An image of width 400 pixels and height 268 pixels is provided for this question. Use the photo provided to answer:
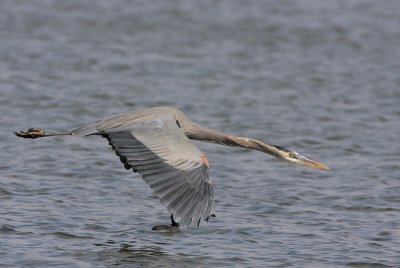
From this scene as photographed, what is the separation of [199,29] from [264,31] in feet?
3.63

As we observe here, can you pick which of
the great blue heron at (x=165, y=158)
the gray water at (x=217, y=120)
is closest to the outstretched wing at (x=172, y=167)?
the great blue heron at (x=165, y=158)

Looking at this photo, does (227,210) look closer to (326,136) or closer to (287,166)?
(287,166)

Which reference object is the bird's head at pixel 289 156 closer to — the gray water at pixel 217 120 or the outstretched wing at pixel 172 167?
the gray water at pixel 217 120

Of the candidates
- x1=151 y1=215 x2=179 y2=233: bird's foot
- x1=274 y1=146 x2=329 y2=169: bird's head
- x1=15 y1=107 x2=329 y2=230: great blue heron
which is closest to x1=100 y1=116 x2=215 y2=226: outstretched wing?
x1=15 y1=107 x2=329 y2=230: great blue heron

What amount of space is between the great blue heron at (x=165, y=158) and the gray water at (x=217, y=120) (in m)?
0.50

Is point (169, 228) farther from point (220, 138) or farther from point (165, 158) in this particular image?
point (220, 138)

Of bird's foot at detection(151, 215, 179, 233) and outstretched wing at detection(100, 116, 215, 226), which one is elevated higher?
outstretched wing at detection(100, 116, 215, 226)

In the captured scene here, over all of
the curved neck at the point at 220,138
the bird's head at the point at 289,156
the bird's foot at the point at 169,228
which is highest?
the curved neck at the point at 220,138

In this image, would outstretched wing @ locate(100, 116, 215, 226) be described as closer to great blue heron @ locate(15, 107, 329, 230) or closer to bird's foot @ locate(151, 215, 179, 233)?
great blue heron @ locate(15, 107, 329, 230)

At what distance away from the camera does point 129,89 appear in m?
12.5

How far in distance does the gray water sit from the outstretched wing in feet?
1.62

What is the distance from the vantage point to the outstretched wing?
6223mm

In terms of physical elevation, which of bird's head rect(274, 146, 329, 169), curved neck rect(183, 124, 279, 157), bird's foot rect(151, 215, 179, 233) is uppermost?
curved neck rect(183, 124, 279, 157)

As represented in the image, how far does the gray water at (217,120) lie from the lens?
697 cm
